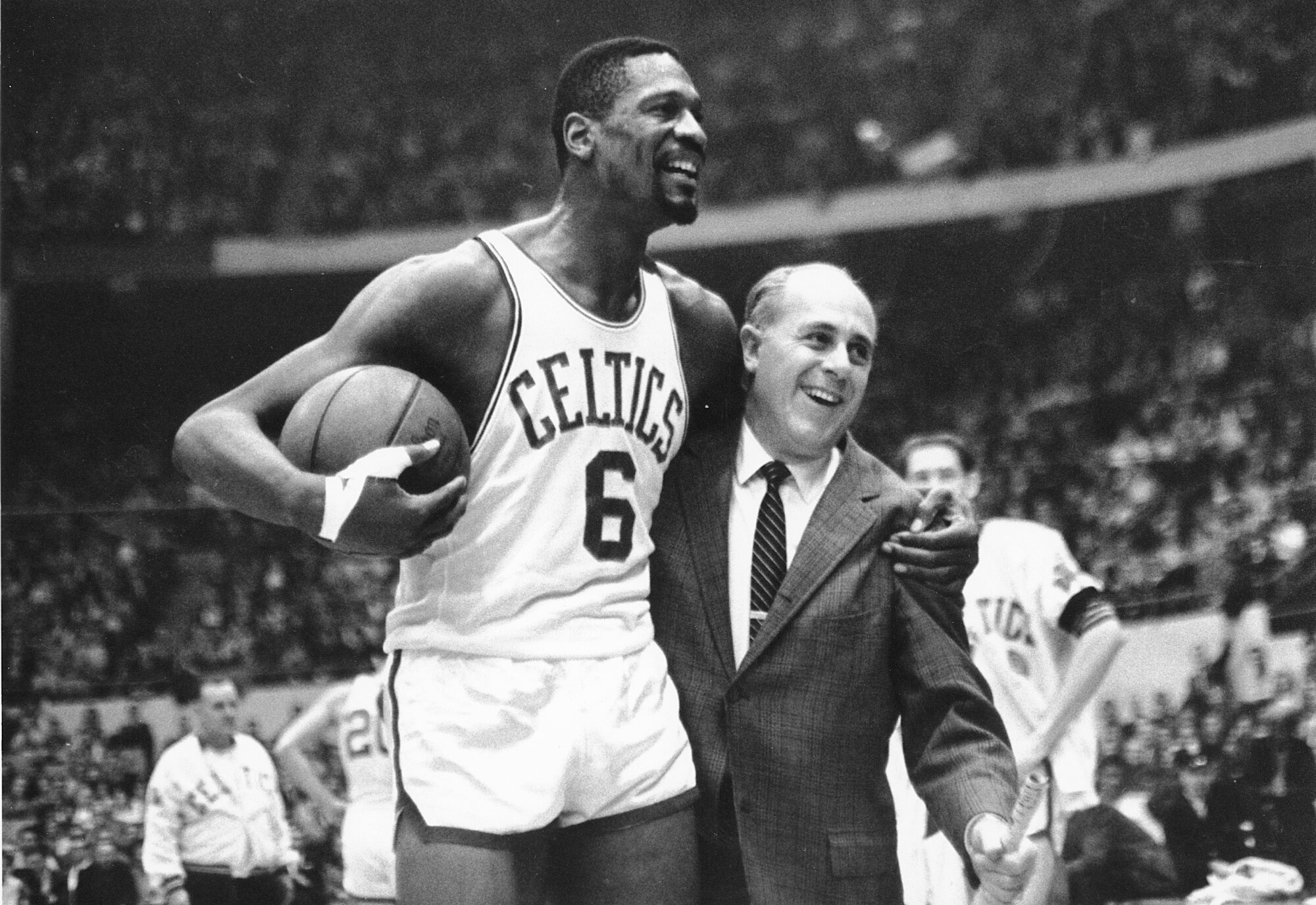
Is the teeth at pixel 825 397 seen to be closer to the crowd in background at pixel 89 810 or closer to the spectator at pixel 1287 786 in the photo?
the spectator at pixel 1287 786

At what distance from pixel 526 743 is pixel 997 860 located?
70cm

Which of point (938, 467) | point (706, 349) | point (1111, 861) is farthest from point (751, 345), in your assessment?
point (1111, 861)

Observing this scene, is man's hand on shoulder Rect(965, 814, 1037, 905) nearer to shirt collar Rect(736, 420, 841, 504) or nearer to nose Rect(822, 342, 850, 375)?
shirt collar Rect(736, 420, 841, 504)

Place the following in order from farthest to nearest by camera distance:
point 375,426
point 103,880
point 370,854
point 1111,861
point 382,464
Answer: point 103,880
point 1111,861
point 370,854
point 375,426
point 382,464

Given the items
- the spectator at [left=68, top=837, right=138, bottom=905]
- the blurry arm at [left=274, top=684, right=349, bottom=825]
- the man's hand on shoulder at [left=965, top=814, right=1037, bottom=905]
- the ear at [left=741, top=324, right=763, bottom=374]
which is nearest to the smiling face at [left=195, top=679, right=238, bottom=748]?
the blurry arm at [left=274, top=684, right=349, bottom=825]

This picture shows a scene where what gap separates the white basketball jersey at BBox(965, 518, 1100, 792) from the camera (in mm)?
4477

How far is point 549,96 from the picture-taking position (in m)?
10.7

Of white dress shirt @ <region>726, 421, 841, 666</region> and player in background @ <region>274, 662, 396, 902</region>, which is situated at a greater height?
white dress shirt @ <region>726, 421, 841, 666</region>

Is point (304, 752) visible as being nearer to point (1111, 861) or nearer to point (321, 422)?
point (1111, 861)

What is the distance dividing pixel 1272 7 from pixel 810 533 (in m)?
8.85

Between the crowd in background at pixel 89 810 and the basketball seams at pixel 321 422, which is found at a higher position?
the basketball seams at pixel 321 422

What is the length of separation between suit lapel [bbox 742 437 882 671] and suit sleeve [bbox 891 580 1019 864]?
0.12 m

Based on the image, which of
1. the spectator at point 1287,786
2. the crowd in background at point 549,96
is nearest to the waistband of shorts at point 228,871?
the crowd in background at point 549,96

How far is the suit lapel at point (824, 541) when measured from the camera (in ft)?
7.69
